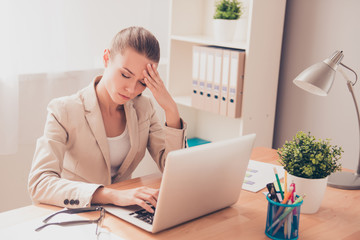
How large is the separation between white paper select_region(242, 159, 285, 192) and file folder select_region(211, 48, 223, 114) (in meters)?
0.73

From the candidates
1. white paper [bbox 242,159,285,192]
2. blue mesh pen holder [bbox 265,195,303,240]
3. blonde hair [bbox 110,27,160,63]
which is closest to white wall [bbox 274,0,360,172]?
white paper [bbox 242,159,285,192]

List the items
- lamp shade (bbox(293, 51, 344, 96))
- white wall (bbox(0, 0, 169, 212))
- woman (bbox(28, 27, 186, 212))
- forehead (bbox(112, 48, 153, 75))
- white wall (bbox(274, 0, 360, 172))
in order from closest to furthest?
woman (bbox(28, 27, 186, 212)) < lamp shade (bbox(293, 51, 344, 96)) < forehead (bbox(112, 48, 153, 75)) < white wall (bbox(274, 0, 360, 172)) < white wall (bbox(0, 0, 169, 212))

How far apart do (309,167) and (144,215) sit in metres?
0.51

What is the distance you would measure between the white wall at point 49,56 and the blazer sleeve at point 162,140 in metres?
0.92

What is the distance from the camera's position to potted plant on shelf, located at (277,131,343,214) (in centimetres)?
→ 132

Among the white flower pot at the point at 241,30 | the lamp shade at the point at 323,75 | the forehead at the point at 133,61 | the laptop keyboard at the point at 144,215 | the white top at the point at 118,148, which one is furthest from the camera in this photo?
the white flower pot at the point at 241,30

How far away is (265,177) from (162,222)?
2.00ft

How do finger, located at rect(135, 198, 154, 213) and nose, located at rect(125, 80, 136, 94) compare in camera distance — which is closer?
finger, located at rect(135, 198, 154, 213)

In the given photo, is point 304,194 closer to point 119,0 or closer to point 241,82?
point 241,82

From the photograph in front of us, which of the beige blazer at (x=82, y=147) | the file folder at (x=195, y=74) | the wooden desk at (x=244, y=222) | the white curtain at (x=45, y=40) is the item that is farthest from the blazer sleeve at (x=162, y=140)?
the white curtain at (x=45, y=40)

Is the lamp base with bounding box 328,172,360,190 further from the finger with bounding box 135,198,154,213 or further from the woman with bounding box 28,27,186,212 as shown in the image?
the finger with bounding box 135,198,154,213

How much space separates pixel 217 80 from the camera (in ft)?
8.09

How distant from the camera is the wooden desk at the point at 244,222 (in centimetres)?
119

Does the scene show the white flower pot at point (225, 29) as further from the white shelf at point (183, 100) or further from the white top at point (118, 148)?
the white top at point (118, 148)
